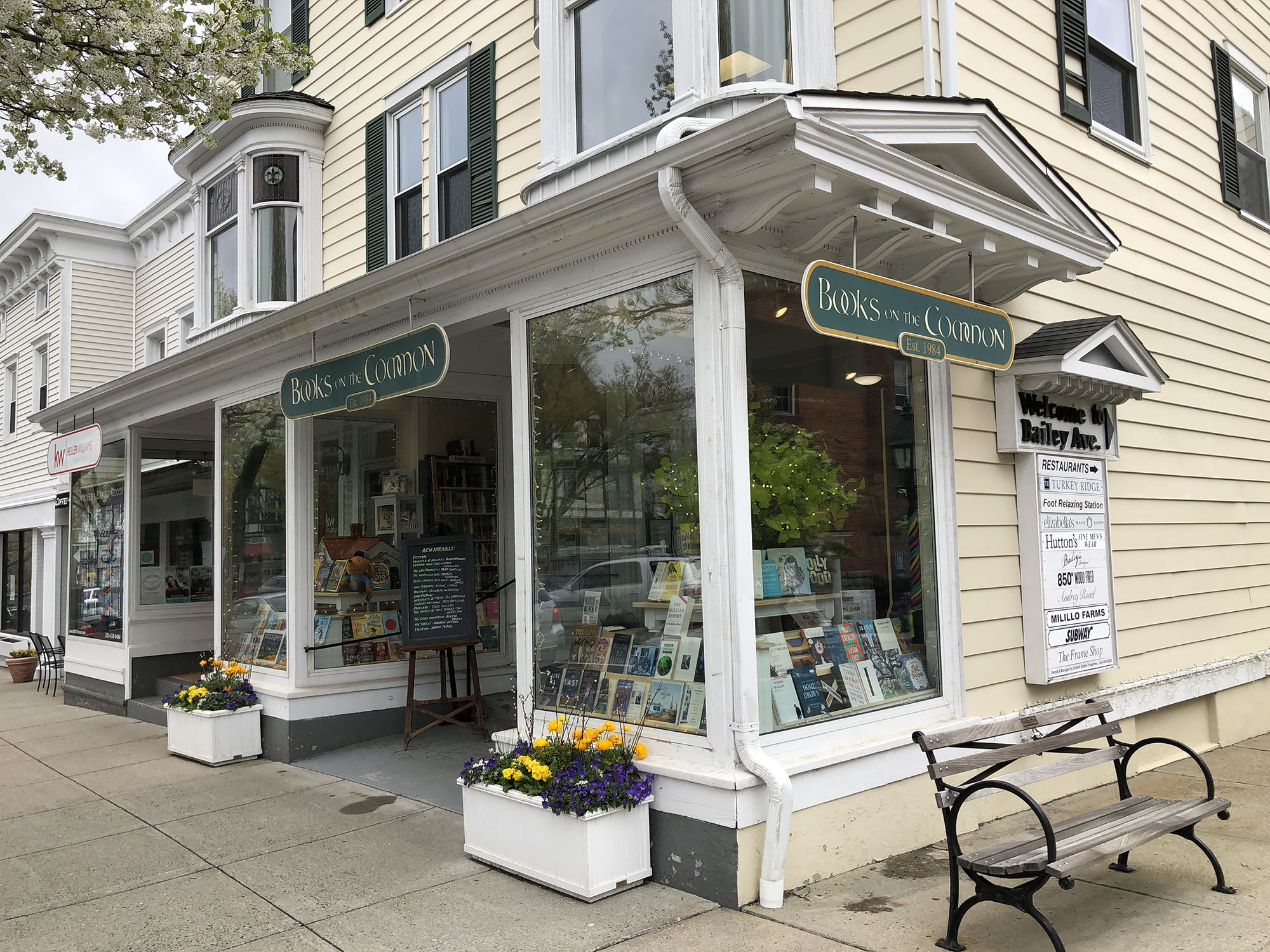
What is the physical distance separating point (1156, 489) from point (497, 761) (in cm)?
552

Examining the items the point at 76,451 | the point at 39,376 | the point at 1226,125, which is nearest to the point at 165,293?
the point at 39,376

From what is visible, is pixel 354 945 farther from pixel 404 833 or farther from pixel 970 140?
pixel 970 140

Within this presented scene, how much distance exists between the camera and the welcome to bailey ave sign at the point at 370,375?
5.89 meters

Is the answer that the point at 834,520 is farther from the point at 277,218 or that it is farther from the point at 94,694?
the point at 94,694

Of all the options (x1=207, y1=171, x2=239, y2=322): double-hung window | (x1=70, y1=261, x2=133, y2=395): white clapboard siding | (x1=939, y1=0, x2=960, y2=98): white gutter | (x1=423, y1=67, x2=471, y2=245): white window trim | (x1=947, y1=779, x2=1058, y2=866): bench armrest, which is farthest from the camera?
(x1=70, y1=261, x2=133, y2=395): white clapboard siding

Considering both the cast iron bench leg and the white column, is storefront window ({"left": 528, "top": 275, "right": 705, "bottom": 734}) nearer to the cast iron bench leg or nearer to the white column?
the cast iron bench leg

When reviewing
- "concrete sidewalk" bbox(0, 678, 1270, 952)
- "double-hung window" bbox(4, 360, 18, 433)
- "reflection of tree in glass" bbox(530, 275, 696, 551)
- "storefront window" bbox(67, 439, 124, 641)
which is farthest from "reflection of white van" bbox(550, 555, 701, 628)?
"double-hung window" bbox(4, 360, 18, 433)

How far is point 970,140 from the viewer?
5.23 meters

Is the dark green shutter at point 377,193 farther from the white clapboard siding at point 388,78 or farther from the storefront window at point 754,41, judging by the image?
the storefront window at point 754,41

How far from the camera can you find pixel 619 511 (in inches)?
215

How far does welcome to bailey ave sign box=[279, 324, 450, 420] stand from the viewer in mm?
5887

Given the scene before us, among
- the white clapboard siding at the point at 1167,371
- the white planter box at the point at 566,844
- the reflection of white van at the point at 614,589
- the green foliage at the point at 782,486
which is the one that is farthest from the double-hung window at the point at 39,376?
the white clapboard siding at the point at 1167,371

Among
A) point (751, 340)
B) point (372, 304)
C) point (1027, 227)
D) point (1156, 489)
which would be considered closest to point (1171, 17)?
point (1156, 489)

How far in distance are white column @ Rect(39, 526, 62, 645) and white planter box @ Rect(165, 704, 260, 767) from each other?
32.8 ft
